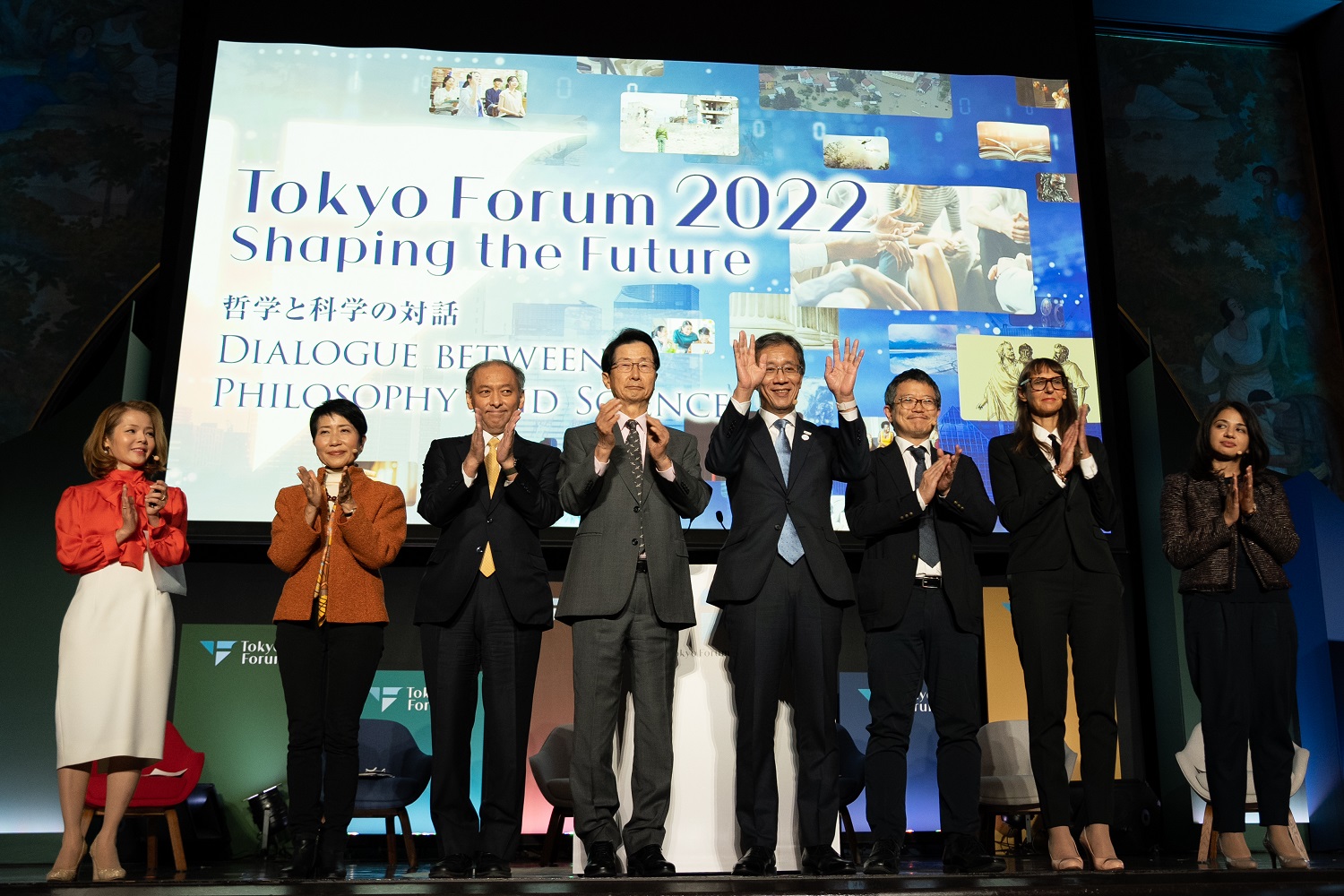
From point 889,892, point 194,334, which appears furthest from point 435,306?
point 889,892

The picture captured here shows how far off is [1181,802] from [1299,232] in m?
3.71

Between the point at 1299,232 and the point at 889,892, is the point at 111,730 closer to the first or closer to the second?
the point at 889,892

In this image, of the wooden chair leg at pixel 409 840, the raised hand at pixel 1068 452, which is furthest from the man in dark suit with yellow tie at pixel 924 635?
the wooden chair leg at pixel 409 840

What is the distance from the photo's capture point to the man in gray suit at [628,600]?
3148 millimetres

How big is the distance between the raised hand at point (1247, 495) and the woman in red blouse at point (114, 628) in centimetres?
329

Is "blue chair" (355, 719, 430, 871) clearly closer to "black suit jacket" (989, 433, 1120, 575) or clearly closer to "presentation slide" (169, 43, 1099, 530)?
"presentation slide" (169, 43, 1099, 530)

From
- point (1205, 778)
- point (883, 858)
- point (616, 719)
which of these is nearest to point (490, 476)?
point (616, 719)

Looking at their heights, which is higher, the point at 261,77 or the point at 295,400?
the point at 261,77

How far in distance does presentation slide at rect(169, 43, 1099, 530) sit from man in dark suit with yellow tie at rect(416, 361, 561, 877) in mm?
1834

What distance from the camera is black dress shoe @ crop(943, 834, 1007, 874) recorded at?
10.4 ft

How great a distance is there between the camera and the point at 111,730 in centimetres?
325

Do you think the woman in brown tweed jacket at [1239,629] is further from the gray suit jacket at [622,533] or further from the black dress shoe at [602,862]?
the black dress shoe at [602,862]

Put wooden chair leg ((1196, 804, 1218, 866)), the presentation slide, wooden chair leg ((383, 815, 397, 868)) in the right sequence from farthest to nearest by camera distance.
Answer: the presentation slide, wooden chair leg ((383, 815, 397, 868)), wooden chair leg ((1196, 804, 1218, 866))

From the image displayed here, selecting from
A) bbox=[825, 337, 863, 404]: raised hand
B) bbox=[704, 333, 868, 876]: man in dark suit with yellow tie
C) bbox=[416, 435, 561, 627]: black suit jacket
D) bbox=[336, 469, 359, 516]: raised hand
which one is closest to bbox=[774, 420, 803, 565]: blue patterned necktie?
bbox=[704, 333, 868, 876]: man in dark suit with yellow tie
